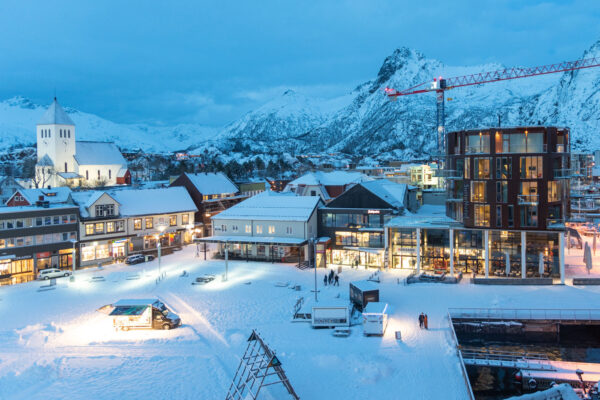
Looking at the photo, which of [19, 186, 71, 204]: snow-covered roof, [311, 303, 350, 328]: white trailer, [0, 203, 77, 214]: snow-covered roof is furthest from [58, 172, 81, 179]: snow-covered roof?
[311, 303, 350, 328]: white trailer

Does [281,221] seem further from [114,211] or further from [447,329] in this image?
[447,329]

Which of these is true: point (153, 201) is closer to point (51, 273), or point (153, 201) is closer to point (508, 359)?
point (51, 273)

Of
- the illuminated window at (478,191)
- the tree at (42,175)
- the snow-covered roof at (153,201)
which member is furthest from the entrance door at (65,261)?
the tree at (42,175)

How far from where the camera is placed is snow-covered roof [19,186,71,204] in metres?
51.8

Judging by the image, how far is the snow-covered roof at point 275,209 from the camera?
171 ft

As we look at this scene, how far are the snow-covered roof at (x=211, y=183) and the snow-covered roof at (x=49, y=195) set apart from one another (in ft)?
63.7

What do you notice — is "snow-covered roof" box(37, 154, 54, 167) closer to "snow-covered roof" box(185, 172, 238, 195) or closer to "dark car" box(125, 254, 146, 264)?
"snow-covered roof" box(185, 172, 238, 195)

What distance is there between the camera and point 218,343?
2792cm

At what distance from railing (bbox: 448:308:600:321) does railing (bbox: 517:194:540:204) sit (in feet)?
38.1

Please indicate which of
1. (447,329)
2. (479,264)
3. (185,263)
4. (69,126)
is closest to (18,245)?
(185,263)

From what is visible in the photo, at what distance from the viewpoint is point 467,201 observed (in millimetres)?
43719

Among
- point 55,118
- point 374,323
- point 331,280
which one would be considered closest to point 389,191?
point 331,280

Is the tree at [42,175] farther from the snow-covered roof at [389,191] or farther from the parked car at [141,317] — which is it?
the parked car at [141,317]

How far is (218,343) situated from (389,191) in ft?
109
